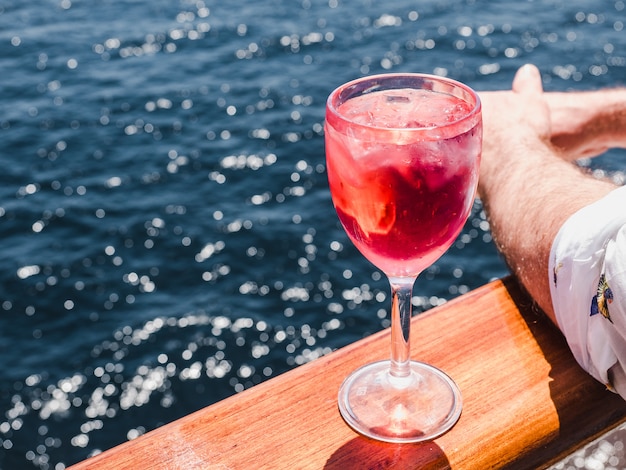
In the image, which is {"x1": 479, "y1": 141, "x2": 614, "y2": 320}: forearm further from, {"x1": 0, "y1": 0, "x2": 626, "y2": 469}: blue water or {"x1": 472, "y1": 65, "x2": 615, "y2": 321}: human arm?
{"x1": 0, "y1": 0, "x2": 626, "y2": 469}: blue water

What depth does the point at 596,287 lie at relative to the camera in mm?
1508

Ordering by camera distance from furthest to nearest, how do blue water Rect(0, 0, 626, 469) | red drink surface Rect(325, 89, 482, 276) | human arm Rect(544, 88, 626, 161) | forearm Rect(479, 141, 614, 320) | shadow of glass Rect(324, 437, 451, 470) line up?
blue water Rect(0, 0, 626, 469) < human arm Rect(544, 88, 626, 161) < forearm Rect(479, 141, 614, 320) < shadow of glass Rect(324, 437, 451, 470) < red drink surface Rect(325, 89, 482, 276)

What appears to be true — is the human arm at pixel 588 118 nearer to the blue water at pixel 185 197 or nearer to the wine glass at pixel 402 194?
the wine glass at pixel 402 194

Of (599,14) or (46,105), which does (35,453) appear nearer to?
(46,105)

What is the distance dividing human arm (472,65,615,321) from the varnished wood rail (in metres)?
0.16

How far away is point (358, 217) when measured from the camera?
1.37 metres

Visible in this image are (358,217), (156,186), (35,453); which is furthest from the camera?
(156,186)

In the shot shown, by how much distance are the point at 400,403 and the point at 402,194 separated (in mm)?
467

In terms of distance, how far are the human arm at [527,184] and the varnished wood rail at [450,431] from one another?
16 cm

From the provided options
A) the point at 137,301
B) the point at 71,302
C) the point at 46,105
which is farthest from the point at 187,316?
the point at 46,105

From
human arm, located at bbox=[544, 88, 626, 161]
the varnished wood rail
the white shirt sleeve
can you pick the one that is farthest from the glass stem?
human arm, located at bbox=[544, 88, 626, 161]

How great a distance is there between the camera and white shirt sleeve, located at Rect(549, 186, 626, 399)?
1442 millimetres

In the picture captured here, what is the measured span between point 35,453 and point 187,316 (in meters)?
2.25

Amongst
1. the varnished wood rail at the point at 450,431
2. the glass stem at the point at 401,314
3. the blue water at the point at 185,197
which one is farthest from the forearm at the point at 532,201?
the blue water at the point at 185,197
